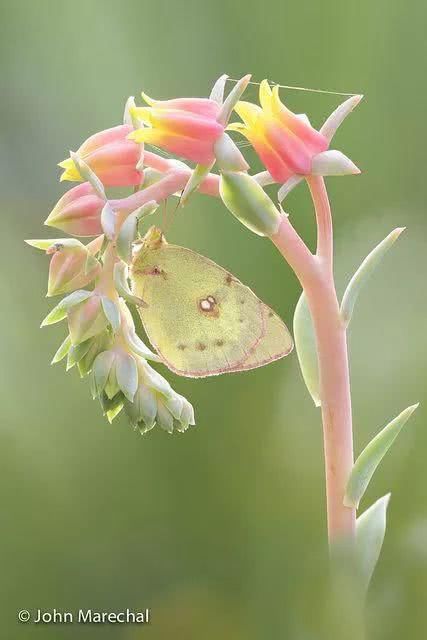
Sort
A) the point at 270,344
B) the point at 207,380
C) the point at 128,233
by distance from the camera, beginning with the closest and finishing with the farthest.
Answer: the point at 128,233, the point at 270,344, the point at 207,380

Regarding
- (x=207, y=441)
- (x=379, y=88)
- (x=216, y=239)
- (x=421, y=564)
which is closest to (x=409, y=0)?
(x=379, y=88)

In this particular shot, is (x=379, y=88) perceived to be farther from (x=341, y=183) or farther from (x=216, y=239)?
(x=216, y=239)

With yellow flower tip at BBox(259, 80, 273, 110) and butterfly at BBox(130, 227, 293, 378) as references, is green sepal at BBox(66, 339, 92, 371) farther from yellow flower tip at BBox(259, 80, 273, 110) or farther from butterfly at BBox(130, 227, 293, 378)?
yellow flower tip at BBox(259, 80, 273, 110)

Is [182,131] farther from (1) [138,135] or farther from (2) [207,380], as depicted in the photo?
(2) [207,380]

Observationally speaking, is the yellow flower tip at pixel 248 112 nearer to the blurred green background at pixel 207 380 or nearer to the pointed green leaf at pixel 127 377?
the pointed green leaf at pixel 127 377

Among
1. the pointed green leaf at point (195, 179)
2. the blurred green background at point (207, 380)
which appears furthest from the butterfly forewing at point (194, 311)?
the blurred green background at point (207, 380)

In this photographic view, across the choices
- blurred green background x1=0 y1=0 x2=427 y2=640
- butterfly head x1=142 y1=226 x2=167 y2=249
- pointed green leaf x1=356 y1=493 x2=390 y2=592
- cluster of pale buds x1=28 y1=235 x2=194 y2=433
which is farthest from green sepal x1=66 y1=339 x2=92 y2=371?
blurred green background x1=0 y1=0 x2=427 y2=640

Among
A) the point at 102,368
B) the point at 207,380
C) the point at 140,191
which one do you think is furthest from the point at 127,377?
the point at 207,380
